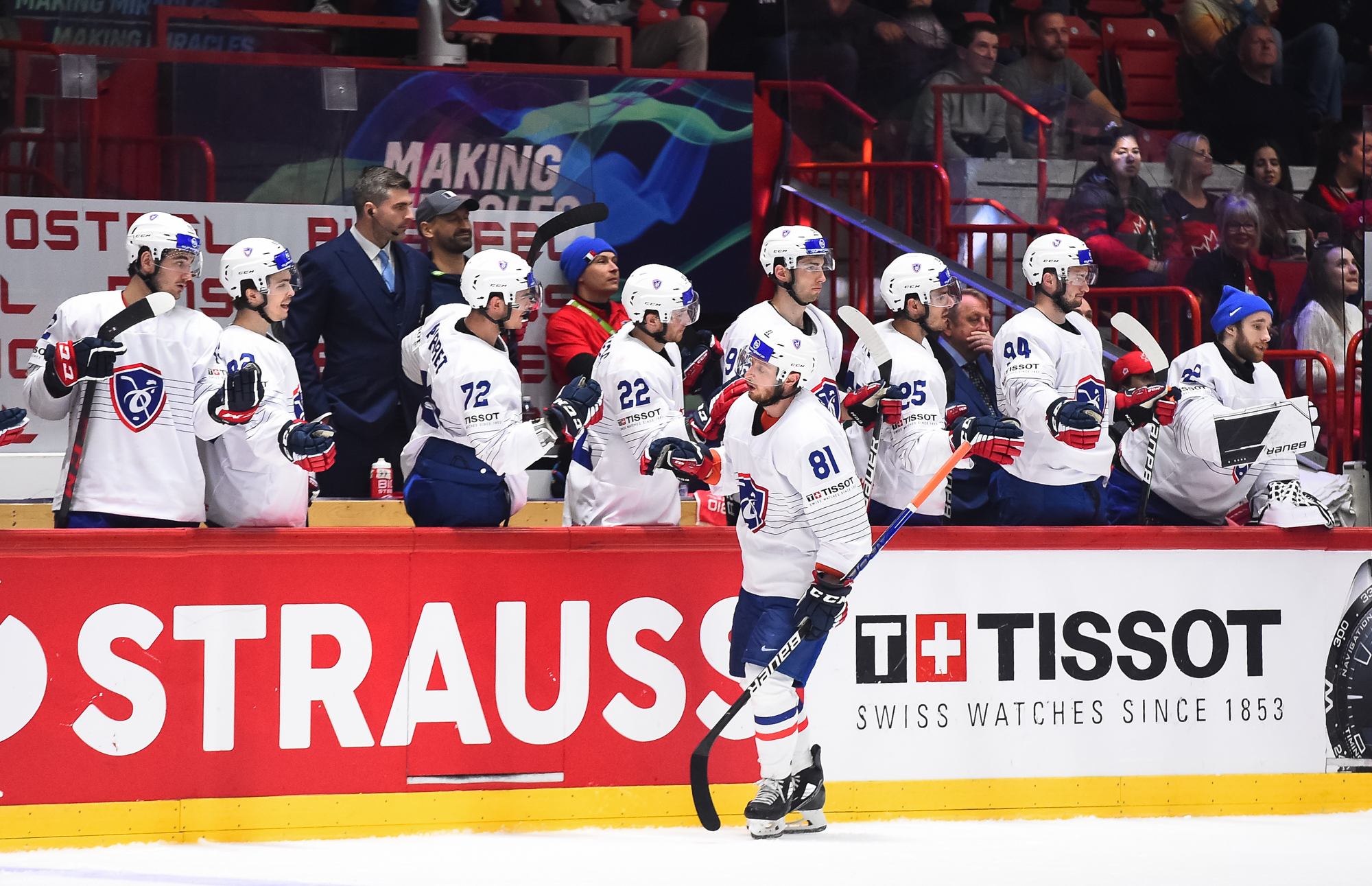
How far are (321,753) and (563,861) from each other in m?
1.02

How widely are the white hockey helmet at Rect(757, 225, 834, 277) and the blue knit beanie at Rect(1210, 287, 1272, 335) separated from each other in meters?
1.93

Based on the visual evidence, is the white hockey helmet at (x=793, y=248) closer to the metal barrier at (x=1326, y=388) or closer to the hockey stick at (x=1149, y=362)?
the hockey stick at (x=1149, y=362)

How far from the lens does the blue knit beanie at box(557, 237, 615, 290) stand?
7676 millimetres

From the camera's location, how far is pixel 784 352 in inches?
231

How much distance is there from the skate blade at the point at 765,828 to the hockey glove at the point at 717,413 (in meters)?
1.58

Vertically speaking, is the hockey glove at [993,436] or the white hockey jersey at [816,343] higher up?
the white hockey jersey at [816,343]

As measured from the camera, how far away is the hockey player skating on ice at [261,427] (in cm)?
591

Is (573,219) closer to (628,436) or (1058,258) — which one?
(628,436)

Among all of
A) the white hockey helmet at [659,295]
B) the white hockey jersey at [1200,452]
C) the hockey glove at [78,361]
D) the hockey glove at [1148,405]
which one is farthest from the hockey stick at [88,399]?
the white hockey jersey at [1200,452]

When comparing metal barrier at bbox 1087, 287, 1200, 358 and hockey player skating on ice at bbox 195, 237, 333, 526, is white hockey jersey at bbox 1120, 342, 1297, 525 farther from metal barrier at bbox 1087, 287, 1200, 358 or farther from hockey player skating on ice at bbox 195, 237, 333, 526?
hockey player skating on ice at bbox 195, 237, 333, 526

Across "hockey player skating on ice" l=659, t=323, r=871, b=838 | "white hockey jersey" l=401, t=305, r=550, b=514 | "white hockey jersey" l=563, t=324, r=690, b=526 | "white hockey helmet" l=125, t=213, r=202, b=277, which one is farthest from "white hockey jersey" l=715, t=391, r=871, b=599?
"white hockey helmet" l=125, t=213, r=202, b=277

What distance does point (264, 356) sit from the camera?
6.12 meters

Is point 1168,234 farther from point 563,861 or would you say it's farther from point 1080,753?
point 563,861

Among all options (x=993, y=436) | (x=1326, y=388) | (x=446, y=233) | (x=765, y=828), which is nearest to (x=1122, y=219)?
(x=1326, y=388)
